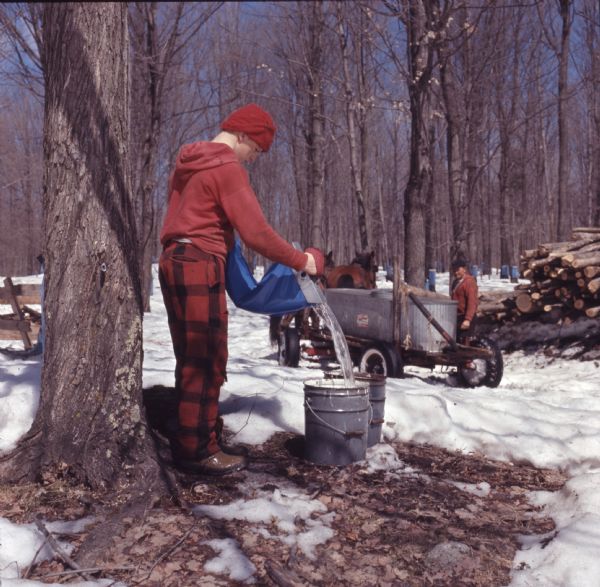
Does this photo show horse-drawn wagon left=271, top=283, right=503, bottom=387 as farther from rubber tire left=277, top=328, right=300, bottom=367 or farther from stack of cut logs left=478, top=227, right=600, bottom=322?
stack of cut logs left=478, top=227, right=600, bottom=322

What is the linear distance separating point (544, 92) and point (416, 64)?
18.8m

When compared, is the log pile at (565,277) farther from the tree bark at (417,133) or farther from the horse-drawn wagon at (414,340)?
the horse-drawn wagon at (414,340)

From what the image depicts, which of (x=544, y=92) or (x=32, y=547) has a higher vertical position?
(x=544, y=92)

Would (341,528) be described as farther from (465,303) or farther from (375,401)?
(465,303)

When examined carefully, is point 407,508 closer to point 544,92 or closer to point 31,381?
point 31,381

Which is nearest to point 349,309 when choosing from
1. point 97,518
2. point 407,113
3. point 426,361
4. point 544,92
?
point 426,361

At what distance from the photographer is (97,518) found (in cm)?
306

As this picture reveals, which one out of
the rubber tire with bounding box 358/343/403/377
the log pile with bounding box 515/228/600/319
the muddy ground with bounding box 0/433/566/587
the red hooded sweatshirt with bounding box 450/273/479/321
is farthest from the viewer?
the log pile with bounding box 515/228/600/319

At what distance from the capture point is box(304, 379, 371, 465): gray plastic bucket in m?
3.98

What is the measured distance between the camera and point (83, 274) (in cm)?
341

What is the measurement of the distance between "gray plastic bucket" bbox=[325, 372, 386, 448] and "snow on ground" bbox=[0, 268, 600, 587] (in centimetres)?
13

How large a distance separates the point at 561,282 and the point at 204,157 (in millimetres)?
7757

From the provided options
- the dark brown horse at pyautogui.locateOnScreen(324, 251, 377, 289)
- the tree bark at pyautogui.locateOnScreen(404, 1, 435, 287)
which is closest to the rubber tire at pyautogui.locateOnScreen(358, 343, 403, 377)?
the tree bark at pyautogui.locateOnScreen(404, 1, 435, 287)

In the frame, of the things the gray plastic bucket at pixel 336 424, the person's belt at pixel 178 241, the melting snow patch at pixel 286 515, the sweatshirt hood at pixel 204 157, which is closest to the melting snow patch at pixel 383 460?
the gray plastic bucket at pixel 336 424
